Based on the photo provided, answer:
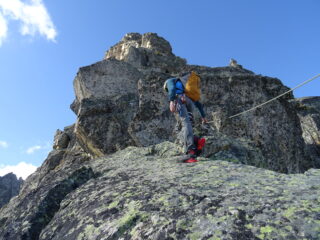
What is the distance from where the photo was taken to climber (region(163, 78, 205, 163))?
9.78m

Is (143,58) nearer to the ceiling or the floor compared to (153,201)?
nearer to the ceiling

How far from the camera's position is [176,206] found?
558 centimetres

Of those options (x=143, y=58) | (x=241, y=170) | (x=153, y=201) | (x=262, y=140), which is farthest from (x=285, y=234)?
(x=143, y=58)

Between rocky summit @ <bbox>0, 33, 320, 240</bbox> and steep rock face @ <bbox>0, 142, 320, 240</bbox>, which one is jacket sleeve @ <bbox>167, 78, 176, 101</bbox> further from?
steep rock face @ <bbox>0, 142, 320, 240</bbox>

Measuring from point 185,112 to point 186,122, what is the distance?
42cm

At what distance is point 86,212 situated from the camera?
6.43 meters

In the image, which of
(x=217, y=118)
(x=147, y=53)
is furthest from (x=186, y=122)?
(x=147, y=53)

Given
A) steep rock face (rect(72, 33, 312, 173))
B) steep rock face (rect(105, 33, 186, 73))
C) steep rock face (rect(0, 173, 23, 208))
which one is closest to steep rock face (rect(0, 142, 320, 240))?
steep rock face (rect(72, 33, 312, 173))

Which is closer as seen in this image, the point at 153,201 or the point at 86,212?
the point at 153,201

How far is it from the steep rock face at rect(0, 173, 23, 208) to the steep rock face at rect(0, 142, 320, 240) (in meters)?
92.0

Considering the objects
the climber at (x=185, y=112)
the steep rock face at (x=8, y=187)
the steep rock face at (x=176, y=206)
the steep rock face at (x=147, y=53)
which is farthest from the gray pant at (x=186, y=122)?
the steep rock face at (x=8, y=187)

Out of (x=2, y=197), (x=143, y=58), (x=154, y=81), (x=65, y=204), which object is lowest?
(x=2, y=197)

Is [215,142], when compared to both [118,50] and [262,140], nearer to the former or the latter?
[262,140]

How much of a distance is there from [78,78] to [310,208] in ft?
104
